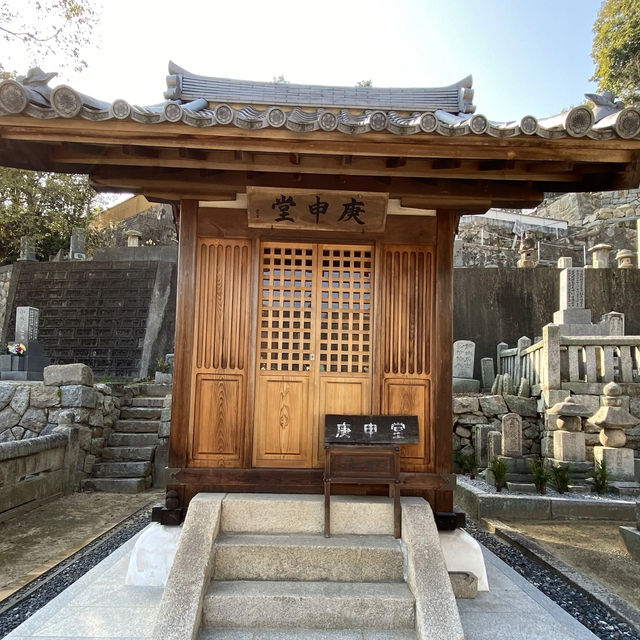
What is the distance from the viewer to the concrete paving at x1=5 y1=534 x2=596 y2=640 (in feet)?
12.7

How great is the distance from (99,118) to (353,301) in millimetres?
2886

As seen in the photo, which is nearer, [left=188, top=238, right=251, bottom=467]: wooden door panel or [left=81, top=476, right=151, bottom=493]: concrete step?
[left=188, top=238, right=251, bottom=467]: wooden door panel

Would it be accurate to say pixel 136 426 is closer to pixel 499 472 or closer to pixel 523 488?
pixel 499 472

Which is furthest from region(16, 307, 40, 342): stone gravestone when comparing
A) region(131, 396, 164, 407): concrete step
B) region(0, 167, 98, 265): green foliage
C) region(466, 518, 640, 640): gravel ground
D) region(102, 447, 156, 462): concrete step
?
region(466, 518, 640, 640): gravel ground

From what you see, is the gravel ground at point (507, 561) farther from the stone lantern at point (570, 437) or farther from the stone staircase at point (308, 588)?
the stone lantern at point (570, 437)

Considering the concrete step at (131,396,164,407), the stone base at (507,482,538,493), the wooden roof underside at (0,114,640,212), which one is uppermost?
the wooden roof underside at (0,114,640,212)

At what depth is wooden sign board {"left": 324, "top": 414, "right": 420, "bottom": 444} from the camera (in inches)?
189

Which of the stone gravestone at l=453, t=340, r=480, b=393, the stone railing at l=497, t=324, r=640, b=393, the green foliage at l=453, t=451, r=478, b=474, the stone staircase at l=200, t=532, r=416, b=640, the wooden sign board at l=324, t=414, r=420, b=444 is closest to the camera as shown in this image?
the stone staircase at l=200, t=532, r=416, b=640

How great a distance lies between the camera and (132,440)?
1220cm

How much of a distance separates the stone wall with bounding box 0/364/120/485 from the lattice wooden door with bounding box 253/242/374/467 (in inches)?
283

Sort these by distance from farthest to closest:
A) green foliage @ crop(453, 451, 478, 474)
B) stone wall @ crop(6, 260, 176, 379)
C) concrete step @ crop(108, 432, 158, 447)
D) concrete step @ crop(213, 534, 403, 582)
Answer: stone wall @ crop(6, 260, 176, 379)
concrete step @ crop(108, 432, 158, 447)
green foliage @ crop(453, 451, 478, 474)
concrete step @ crop(213, 534, 403, 582)

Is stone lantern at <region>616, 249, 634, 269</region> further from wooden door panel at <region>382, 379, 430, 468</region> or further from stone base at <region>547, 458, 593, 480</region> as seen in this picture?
wooden door panel at <region>382, 379, 430, 468</region>

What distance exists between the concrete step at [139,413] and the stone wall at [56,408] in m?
1.58

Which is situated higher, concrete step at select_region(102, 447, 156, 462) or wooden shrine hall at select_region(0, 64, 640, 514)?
wooden shrine hall at select_region(0, 64, 640, 514)
